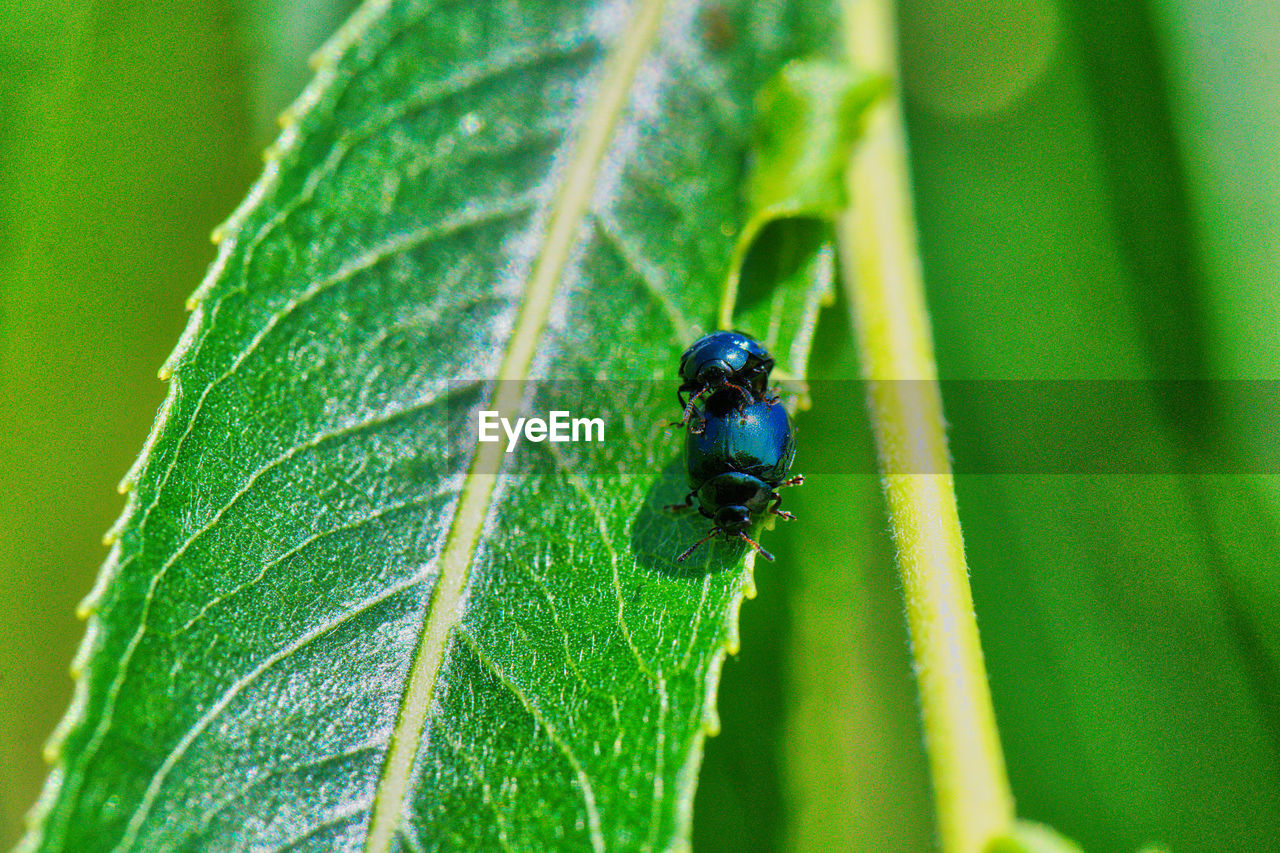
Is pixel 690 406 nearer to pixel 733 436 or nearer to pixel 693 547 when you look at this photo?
pixel 733 436

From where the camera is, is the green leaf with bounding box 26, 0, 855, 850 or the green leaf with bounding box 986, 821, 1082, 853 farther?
the green leaf with bounding box 26, 0, 855, 850

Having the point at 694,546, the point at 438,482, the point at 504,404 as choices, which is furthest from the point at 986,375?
the point at 438,482

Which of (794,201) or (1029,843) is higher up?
(794,201)

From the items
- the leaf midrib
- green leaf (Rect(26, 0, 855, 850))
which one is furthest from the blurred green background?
the leaf midrib

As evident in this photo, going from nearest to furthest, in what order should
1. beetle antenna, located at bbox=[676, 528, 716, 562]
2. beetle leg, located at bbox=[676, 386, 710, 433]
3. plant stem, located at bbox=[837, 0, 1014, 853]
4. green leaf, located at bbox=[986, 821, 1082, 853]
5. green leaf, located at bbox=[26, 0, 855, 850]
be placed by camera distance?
green leaf, located at bbox=[986, 821, 1082, 853] → plant stem, located at bbox=[837, 0, 1014, 853] → green leaf, located at bbox=[26, 0, 855, 850] → beetle antenna, located at bbox=[676, 528, 716, 562] → beetle leg, located at bbox=[676, 386, 710, 433]

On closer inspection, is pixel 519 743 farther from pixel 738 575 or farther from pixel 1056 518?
pixel 1056 518

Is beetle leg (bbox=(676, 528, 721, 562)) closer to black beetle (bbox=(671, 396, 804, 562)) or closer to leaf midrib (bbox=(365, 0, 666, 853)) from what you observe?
black beetle (bbox=(671, 396, 804, 562))
